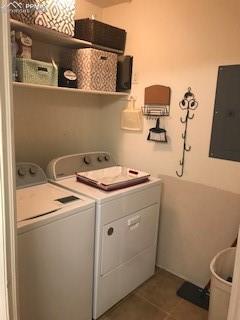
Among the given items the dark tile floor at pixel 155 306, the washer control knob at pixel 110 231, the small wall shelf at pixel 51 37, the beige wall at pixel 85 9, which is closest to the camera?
the small wall shelf at pixel 51 37

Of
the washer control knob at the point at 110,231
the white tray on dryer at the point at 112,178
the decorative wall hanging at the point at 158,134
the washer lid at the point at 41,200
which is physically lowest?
the washer control knob at the point at 110,231

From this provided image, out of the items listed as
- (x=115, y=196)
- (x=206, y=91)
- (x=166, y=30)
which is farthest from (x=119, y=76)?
(x=115, y=196)

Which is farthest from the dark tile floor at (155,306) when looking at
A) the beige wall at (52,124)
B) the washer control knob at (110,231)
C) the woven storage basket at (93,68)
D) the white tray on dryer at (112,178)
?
the woven storage basket at (93,68)

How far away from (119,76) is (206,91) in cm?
78

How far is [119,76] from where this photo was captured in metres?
2.37

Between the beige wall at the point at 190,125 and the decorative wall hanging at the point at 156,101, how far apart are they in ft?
0.17

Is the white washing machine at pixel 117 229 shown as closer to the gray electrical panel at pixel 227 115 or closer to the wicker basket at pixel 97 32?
the gray electrical panel at pixel 227 115

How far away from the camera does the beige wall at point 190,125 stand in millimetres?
1943

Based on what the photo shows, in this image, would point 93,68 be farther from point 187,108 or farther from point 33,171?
point 33,171

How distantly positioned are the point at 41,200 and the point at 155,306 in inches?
47.6

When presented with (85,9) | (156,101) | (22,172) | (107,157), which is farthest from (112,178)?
(85,9)

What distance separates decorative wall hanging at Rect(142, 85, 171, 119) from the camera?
2.20m

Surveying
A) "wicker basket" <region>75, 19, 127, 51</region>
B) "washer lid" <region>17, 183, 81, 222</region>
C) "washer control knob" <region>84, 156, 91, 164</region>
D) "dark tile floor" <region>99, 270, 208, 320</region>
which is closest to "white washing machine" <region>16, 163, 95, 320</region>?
"washer lid" <region>17, 183, 81, 222</region>

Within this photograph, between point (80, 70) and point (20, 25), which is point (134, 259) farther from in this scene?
point (20, 25)
